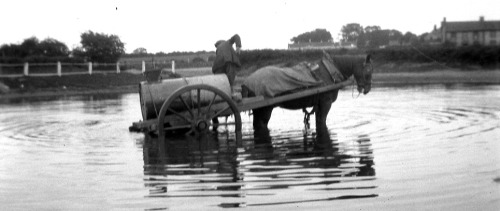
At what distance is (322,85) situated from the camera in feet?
41.9

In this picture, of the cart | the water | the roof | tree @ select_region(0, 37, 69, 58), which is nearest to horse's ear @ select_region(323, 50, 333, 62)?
the water

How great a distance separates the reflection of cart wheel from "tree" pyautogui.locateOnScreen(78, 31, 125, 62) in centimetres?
3596

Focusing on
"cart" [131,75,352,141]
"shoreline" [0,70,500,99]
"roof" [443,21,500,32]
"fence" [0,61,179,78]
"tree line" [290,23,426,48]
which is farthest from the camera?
"tree line" [290,23,426,48]

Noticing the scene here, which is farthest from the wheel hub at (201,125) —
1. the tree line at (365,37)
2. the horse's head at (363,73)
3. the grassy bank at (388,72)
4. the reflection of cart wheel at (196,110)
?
the tree line at (365,37)

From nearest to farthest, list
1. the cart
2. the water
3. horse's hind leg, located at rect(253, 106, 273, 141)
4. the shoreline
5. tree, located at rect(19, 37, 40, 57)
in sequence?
1. the water
2. the cart
3. horse's hind leg, located at rect(253, 106, 273, 141)
4. the shoreline
5. tree, located at rect(19, 37, 40, 57)

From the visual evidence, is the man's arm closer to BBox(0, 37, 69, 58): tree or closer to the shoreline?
the shoreline

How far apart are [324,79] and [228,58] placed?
1863 mm

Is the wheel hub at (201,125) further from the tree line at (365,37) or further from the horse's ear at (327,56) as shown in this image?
the tree line at (365,37)

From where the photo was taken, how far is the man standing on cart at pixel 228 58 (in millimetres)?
12633

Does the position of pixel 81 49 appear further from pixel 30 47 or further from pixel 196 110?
pixel 196 110

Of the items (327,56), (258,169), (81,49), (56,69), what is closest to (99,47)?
(81,49)

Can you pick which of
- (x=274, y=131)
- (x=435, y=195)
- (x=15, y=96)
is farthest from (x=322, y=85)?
(x=15, y=96)

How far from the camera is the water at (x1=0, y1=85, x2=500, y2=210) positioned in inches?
256

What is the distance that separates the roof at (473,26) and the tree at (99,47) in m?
46.7
